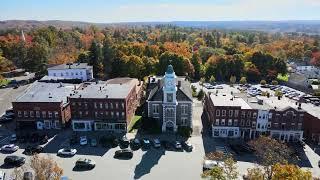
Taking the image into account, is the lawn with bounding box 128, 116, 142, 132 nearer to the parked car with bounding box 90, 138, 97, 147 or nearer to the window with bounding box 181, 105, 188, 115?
the parked car with bounding box 90, 138, 97, 147

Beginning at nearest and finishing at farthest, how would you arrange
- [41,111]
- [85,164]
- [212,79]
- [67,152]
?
[85,164] < [67,152] < [41,111] < [212,79]

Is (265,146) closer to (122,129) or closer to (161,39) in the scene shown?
(122,129)

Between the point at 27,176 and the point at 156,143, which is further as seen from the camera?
the point at 156,143

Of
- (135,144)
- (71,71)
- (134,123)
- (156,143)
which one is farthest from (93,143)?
(71,71)

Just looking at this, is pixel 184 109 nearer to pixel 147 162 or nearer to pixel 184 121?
pixel 184 121

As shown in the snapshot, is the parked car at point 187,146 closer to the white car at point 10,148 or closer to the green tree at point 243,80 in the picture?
the white car at point 10,148

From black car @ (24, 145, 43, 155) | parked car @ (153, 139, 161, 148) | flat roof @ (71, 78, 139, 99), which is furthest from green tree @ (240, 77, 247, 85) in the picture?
black car @ (24, 145, 43, 155)

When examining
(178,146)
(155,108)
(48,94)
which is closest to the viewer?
(178,146)

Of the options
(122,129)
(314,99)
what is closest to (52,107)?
(122,129)
